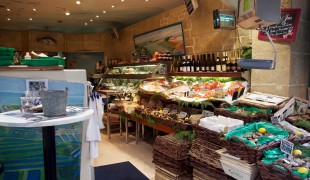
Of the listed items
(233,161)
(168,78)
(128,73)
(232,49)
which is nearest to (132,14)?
(128,73)

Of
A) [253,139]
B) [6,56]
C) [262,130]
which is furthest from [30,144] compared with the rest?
[262,130]

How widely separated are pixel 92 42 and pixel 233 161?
8.95 meters

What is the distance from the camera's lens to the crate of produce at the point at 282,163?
73.0 inches

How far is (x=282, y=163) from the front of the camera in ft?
6.46

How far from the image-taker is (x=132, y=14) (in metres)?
7.03

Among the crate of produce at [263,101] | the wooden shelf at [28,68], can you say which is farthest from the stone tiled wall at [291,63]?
the wooden shelf at [28,68]

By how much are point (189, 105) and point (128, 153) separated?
68.2 inches

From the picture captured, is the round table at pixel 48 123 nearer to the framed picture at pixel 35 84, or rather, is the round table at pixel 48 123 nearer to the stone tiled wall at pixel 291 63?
the framed picture at pixel 35 84

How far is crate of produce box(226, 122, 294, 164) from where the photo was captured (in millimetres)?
2146

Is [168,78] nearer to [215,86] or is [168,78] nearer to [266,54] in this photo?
[215,86]

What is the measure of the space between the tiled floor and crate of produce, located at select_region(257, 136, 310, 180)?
6.60 ft

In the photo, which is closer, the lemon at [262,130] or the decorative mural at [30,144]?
the lemon at [262,130]

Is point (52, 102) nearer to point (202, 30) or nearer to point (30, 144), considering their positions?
point (30, 144)

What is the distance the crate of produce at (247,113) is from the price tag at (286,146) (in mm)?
576
